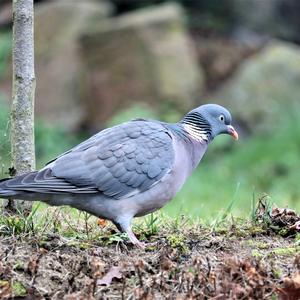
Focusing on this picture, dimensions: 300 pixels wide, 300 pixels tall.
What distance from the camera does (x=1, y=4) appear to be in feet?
46.8

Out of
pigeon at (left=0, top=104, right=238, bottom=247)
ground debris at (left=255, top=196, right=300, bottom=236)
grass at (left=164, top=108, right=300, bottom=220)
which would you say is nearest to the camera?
pigeon at (left=0, top=104, right=238, bottom=247)

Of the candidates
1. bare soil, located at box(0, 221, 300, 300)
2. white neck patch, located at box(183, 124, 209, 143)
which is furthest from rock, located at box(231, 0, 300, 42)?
bare soil, located at box(0, 221, 300, 300)

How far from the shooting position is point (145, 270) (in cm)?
379

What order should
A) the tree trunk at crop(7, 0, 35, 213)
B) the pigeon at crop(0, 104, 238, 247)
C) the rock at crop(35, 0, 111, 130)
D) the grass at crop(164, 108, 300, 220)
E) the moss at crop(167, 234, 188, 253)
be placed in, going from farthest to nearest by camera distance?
1. the rock at crop(35, 0, 111, 130)
2. the grass at crop(164, 108, 300, 220)
3. the tree trunk at crop(7, 0, 35, 213)
4. the pigeon at crop(0, 104, 238, 247)
5. the moss at crop(167, 234, 188, 253)

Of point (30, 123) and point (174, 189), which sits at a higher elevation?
point (30, 123)

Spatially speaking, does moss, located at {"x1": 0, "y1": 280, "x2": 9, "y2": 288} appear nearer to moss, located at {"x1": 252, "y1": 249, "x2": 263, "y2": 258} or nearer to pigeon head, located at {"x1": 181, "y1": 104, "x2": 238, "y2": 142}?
moss, located at {"x1": 252, "y1": 249, "x2": 263, "y2": 258}

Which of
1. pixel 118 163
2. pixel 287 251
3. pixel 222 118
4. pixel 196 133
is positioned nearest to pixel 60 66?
pixel 222 118

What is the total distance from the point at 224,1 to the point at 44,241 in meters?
11.2

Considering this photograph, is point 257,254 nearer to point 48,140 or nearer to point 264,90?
point 48,140

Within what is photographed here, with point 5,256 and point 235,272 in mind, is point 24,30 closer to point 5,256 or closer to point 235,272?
point 5,256

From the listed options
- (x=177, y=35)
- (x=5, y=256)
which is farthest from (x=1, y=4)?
(x=5, y=256)

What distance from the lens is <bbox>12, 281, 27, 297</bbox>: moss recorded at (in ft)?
11.5

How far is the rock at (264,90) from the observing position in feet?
38.2

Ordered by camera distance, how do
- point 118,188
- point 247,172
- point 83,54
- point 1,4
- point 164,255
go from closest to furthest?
point 164,255
point 118,188
point 247,172
point 83,54
point 1,4
